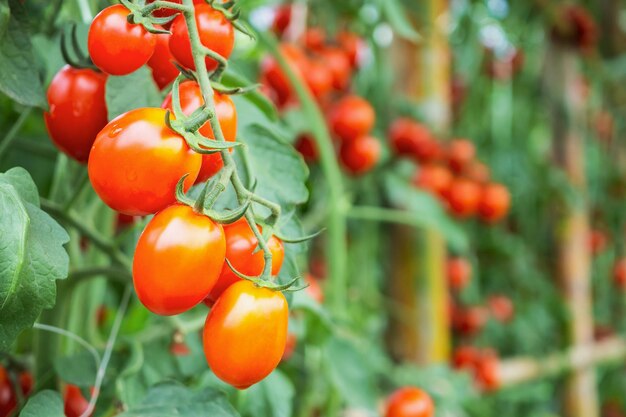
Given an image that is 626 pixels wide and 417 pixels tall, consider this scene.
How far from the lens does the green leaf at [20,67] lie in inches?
15.5

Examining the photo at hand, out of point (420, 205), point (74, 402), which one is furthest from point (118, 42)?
point (420, 205)

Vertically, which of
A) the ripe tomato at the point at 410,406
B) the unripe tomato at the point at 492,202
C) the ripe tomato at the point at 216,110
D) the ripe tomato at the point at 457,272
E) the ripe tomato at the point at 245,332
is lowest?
the ripe tomato at the point at 457,272

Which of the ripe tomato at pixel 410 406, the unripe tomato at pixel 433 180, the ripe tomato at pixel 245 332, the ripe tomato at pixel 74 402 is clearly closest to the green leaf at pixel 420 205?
the unripe tomato at pixel 433 180

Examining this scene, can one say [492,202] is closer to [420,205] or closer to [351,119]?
[420,205]

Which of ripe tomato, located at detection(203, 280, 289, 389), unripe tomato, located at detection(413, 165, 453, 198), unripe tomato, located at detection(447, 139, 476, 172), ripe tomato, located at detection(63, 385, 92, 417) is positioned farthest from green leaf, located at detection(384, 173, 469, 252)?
→ ripe tomato, located at detection(203, 280, 289, 389)

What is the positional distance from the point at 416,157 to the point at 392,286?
0.22 metres

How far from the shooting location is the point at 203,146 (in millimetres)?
317

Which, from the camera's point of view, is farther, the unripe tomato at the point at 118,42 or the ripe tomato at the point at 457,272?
the ripe tomato at the point at 457,272

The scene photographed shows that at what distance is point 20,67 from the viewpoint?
404 mm

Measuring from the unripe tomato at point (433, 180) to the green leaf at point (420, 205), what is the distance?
43mm

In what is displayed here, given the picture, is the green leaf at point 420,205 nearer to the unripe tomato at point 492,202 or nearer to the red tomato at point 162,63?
the unripe tomato at point 492,202

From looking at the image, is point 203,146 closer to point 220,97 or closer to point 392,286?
point 220,97

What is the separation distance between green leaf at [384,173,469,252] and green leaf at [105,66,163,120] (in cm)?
69

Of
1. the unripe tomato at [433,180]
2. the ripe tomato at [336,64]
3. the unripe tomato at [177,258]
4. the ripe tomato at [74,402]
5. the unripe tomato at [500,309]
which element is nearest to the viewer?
the unripe tomato at [177,258]
